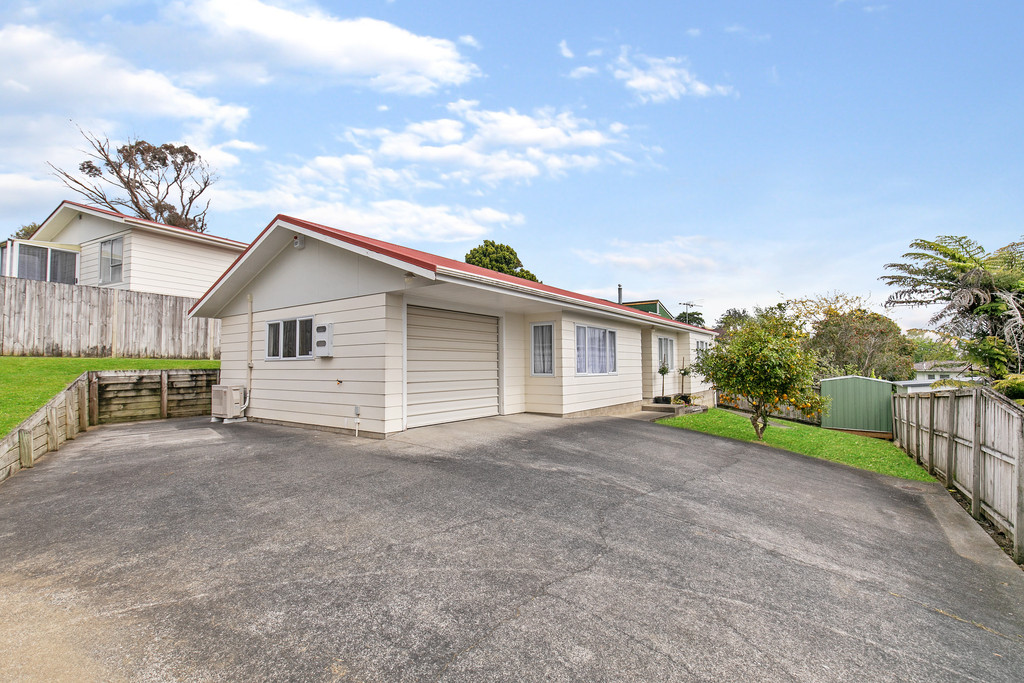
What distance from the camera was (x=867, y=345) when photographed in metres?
22.2

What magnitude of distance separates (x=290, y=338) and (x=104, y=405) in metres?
4.44

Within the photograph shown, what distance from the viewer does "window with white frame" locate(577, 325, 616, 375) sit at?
40.4ft

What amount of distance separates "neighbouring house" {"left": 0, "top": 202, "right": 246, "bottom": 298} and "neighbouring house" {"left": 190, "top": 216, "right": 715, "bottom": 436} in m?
6.36

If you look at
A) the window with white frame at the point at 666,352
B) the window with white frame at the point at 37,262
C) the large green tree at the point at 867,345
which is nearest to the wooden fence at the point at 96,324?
the window with white frame at the point at 37,262

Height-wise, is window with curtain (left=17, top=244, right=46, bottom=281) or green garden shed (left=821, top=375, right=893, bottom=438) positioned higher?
window with curtain (left=17, top=244, right=46, bottom=281)

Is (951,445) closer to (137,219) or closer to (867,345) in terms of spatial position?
(867,345)

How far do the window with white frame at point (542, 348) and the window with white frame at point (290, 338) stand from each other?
16.9 feet

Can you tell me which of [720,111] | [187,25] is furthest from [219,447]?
[720,111]

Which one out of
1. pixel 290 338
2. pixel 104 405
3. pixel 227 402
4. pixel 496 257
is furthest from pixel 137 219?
pixel 496 257

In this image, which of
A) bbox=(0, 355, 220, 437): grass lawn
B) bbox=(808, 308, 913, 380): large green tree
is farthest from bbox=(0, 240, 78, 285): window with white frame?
bbox=(808, 308, 913, 380): large green tree

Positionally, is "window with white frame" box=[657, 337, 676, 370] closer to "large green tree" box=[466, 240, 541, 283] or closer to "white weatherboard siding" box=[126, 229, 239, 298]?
"large green tree" box=[466, 240, 541, 283]

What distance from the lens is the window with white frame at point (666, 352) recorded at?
17250 millimetres

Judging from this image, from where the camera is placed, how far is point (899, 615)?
3518 millimetres

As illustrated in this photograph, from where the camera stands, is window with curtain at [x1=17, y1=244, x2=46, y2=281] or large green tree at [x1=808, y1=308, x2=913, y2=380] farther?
large green tree at [x1=808, y1=308, x2=913, y2=380]
